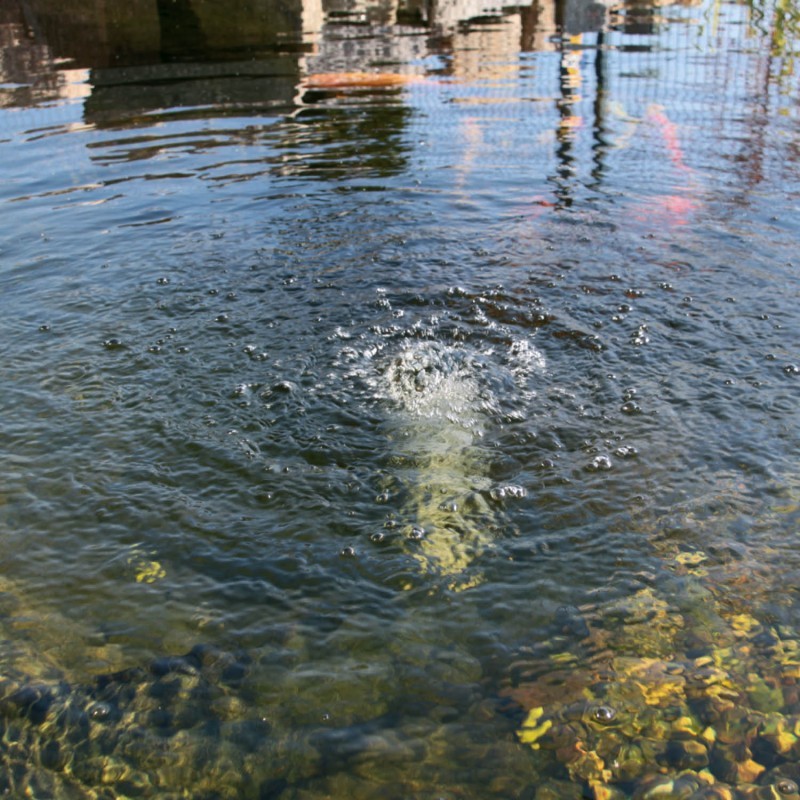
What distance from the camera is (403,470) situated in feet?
13.3

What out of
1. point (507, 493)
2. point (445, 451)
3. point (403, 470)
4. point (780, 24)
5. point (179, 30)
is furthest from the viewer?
point (179, 30)

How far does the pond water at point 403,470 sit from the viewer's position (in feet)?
9.17

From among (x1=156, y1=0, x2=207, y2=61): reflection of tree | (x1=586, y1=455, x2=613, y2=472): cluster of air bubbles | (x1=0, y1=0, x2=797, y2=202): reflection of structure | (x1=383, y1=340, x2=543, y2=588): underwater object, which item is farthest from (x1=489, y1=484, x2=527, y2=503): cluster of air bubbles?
(x1=156, y1=0, x2=207, y2=61): reflection of tree

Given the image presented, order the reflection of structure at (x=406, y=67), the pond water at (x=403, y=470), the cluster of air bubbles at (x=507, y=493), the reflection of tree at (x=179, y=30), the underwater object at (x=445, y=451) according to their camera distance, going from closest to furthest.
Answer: the pond water at (x=403, y=470) < the underwater object at (x=445, y=451) < the cluster of air bubbles at (x=507, y=493) < the reflection of structure at (x=406, y=67) < the reflection of tree at (x=179, y=30)

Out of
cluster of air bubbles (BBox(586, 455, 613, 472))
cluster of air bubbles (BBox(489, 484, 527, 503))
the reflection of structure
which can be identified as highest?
the reflection of structure

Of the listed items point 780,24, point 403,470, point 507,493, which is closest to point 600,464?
point 507,493

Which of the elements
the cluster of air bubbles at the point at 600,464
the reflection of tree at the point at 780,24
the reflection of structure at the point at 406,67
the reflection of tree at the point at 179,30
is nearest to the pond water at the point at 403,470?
the cluster of air bubbles at the point at 600,464

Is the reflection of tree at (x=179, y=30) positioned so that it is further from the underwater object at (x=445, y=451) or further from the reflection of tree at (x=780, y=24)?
the underwater object at (x=445, y=451)

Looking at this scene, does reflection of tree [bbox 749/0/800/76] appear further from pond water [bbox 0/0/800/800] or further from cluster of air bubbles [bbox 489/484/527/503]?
cluster of air bubbles [bbox 489/484/527/503]

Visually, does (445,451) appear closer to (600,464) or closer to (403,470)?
(403,470)

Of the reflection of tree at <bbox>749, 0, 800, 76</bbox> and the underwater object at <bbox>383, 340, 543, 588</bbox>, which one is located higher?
the reflection of tree at <bbox>749, 0, 800, 76</bbox>

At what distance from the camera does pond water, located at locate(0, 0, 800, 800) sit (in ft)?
9.17

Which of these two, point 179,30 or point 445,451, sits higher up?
point 179,30

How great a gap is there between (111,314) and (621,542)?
3846 mm
